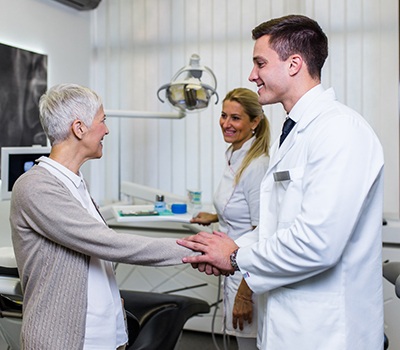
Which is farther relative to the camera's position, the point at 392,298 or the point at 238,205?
the point at 392,298

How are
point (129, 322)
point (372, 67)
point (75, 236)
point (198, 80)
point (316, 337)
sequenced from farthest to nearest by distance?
point (372, 67)
point (198, 80)
point (129, 322)
point (75, 236)
point (316, 337)

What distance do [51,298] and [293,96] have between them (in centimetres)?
86

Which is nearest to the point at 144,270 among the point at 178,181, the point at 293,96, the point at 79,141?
the point at 178,181

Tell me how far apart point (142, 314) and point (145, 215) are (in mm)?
625

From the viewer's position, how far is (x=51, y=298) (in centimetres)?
146

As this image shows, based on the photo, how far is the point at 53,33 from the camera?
3678 millimetres

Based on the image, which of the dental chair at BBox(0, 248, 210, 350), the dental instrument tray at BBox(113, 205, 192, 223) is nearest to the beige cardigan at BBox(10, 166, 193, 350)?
the dental chair at BBox(0, 248, 210, 350)

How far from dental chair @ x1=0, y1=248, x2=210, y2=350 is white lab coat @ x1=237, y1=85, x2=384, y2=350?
0.79 metres

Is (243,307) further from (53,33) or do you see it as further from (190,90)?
(53,33)

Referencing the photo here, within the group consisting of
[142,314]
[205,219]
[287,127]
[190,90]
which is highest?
[190,90]

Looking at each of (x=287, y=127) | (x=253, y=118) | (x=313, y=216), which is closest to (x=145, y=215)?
(x=253, y=118)

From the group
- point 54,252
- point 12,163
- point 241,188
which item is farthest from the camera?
point 12,163

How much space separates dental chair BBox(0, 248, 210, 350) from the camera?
6.16 feet

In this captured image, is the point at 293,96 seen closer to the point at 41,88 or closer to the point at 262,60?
the point at 262,60
